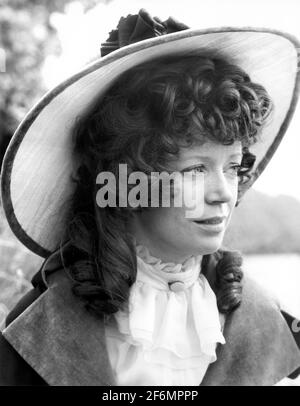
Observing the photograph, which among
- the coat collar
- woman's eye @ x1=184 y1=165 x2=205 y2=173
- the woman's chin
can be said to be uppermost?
woman's eye @ x1=184 y1=165 x2=205 y2=173

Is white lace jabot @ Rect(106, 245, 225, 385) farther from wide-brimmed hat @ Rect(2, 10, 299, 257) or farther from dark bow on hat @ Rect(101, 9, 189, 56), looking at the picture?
dark bow on hat @ Rect(101, 9, 189, 56)

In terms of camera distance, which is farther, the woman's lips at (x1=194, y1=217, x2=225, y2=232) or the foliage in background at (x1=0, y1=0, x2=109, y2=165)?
the foliage in background at (x1=0, y1=0, x2=109, y2=165)

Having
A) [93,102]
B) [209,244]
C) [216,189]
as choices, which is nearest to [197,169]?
[216,189]

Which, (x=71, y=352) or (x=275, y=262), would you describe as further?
(x=275, y=262)

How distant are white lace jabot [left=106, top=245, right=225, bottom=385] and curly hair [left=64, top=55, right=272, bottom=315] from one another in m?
0.04

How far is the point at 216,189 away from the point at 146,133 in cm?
21

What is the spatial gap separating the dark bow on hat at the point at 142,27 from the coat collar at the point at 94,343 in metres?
0.59

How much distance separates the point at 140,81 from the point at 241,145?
0.92ft

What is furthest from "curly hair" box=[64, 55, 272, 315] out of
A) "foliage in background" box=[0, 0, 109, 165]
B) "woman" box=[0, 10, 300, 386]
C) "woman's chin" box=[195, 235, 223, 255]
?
"foliage in background" box=[0, 0, 109, 165]

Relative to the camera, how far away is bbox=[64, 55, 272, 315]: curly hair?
1.30 metres

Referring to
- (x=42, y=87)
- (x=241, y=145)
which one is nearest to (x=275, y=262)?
(x=42, y=87)

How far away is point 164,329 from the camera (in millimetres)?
1332
